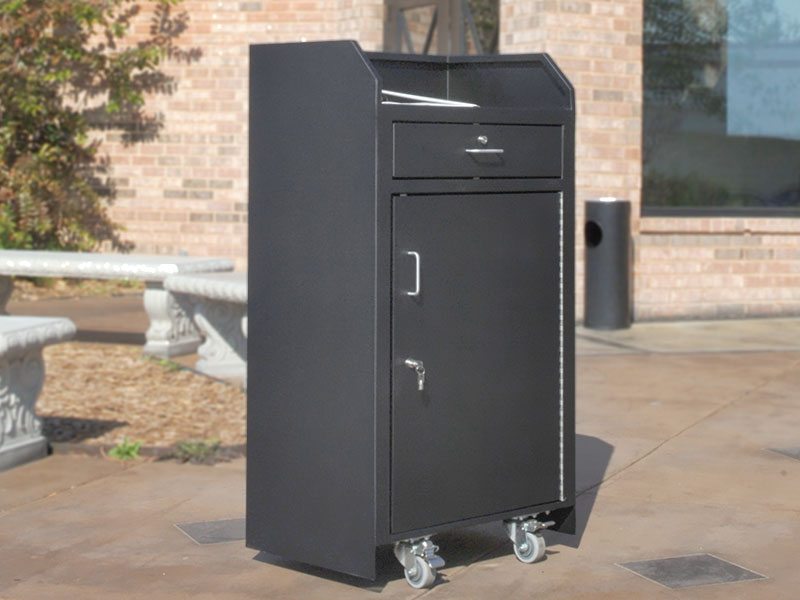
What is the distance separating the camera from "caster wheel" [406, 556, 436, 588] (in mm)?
4863

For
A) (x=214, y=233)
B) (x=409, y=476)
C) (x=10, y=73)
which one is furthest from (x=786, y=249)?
(x=409, y=476)

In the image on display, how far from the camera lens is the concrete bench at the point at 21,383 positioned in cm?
676

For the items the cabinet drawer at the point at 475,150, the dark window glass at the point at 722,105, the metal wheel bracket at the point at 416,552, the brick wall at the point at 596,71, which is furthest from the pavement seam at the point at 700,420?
the dark window glass at the point at 722,105

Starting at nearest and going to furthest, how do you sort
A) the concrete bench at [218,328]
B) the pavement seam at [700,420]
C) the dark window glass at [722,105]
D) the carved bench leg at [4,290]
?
1. the pavement seam at [700,420]
2. the concrete bench at [218,328]
3. the carved bench leg at [4,290]
4. the dark window glass at [722,105]

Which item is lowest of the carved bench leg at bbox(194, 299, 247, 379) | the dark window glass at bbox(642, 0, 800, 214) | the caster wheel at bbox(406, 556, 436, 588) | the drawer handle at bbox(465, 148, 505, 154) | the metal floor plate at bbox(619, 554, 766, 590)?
the metal floor plate at bbox(619, 554, 766, 590)

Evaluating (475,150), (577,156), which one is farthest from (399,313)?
(577,156)

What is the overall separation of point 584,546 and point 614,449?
1.79 m

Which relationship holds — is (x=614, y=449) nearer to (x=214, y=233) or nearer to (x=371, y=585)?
(x=371, y=585)

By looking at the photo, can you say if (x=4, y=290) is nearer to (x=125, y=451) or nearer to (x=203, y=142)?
(x=203, y=142)

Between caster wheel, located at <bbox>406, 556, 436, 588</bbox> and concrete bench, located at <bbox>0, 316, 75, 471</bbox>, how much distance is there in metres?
2.68

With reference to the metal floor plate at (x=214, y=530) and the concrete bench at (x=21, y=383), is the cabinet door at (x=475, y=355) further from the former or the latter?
the concrete bench at (x=21, y=383)

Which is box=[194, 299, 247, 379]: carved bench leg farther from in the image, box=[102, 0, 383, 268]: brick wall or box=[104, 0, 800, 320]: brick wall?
box=[102, 0, 383, 268]: brick wall

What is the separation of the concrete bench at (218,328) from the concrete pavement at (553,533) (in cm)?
248

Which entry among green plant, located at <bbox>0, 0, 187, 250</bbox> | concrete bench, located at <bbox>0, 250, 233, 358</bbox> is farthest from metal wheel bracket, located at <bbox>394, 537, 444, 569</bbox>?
green plant, located at <bbox>0, 0, 187, 250</bbox>
